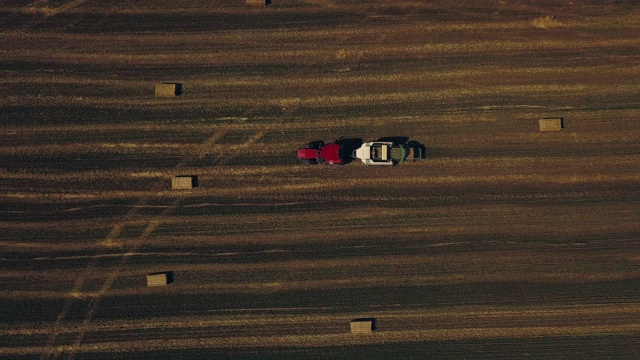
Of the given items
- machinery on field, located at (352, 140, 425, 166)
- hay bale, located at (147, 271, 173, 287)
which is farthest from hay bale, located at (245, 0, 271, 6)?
hay bale, located at (147, 271, 173, 287)

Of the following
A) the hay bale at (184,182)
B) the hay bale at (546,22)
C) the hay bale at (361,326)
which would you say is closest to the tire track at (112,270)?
the hay bale at (184,182)

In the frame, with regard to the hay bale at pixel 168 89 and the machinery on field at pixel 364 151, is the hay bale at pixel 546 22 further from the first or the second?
the hay bale at pixel 168 89

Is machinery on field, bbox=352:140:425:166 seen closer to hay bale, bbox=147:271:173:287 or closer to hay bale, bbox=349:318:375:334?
hay bale, bbox=349:318:375:334

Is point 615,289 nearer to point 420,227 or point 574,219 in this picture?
point 574,219

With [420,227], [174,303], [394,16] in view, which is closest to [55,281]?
[174,303]

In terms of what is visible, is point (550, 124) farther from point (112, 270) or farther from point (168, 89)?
point (112, 270)
